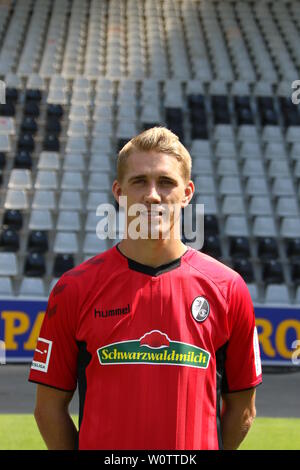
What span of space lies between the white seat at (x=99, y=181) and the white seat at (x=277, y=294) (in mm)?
3302

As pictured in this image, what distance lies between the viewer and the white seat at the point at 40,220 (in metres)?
10.8

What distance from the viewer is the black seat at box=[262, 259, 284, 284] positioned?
10055 millimetres

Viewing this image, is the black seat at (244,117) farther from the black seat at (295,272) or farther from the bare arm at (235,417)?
the bare arm at (235,417)

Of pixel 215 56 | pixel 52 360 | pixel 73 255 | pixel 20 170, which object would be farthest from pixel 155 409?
pixel 215 56

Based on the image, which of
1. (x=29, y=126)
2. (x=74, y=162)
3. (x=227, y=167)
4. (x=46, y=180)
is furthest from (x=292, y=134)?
(x=29, y=126)

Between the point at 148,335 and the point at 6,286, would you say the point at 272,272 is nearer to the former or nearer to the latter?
the point at 6,286

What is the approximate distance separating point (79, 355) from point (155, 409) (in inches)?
11.1

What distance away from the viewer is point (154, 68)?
15.6m

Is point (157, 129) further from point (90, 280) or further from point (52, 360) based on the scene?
point (52, 360)

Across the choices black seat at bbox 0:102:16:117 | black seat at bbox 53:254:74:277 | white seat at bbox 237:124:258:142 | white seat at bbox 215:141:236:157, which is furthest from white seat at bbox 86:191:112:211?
white seat at bbox 237:124:258:142

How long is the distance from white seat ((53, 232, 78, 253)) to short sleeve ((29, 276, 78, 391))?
331 inches

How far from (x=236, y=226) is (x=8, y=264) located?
3.51m

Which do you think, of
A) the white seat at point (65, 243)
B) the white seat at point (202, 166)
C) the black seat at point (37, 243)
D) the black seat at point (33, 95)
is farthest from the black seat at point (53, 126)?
the black seat at point (37, 243)

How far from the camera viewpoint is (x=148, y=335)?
184 cm
